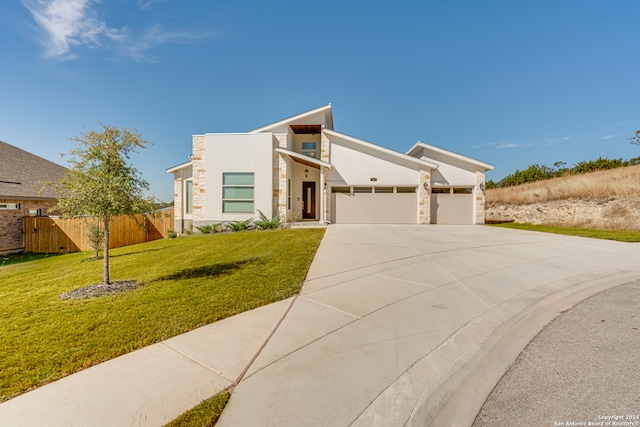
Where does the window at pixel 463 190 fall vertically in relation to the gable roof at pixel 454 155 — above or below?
below

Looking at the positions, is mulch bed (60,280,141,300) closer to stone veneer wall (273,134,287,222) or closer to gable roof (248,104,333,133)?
stone veneer wall (273,134,287,222)

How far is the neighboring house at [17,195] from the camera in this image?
12828 mm

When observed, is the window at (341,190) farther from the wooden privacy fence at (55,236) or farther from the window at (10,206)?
the window at (10,206)

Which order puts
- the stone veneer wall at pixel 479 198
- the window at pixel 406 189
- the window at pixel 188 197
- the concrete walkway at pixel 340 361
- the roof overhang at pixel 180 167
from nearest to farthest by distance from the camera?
the concrete walkway at pixel 340 361, the roof overhang at pixel 180 167, the window at pixel 188 197, the window at pixel 406 189, the stone veneer wall at pixel 479 198

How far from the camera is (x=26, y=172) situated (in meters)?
15.7

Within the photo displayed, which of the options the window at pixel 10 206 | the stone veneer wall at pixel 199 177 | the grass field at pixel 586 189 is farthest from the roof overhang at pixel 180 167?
the grass field at pixel 586 189

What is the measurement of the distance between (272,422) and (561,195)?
2583 centimetres

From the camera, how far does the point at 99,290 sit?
5.02m

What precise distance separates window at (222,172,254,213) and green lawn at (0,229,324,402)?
24.6 feet

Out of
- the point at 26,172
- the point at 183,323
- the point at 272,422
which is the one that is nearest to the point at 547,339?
the point at 272,422

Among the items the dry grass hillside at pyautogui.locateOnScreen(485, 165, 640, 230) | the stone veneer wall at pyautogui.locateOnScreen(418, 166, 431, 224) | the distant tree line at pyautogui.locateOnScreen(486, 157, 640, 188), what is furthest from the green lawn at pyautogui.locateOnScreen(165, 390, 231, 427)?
the distant tree line at pyautogui.locateOnScreen(486, 157, 640, 188)

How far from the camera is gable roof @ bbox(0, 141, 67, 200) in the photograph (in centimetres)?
1340

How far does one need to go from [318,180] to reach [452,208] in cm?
922

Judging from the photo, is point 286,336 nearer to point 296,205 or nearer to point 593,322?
point 593,322
